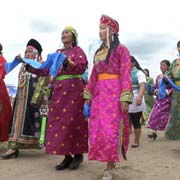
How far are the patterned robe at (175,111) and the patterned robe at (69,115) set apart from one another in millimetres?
1716

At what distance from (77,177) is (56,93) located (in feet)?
3.63

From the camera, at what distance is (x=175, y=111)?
5.95m

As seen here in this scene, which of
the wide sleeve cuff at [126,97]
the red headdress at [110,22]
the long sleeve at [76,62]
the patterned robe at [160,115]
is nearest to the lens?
the wide sleeve cuff at [126,97]

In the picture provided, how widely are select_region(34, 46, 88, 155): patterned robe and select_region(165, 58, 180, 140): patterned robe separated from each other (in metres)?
1.72

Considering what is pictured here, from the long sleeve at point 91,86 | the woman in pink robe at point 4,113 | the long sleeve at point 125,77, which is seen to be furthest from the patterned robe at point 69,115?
the woman in pink robe at point 4,113

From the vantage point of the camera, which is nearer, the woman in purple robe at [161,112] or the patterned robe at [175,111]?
the patterned robe at [175,111]

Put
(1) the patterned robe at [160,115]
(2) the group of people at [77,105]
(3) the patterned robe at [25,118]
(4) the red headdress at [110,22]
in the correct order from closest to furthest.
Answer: (2) the group of people at [77,105], (4) the red headdress at [110,22], (3) the patterned robe at [25,118], (1) the patterned robe at [160,115]

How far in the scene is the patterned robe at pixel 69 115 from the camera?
4.68 metres

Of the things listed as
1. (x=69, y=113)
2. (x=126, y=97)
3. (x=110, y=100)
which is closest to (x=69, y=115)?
(x=69, y=113)

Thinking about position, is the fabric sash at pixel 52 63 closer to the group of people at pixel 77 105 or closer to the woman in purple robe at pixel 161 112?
the group of people at pixel 77 105

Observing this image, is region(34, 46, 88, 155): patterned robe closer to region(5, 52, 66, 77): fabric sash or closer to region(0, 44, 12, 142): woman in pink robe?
region(5, 52, 66, 77): fabric sash

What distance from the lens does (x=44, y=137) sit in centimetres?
527

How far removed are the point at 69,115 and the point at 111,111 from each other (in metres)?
0.78

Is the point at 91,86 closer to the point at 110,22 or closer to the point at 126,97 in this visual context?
the point at 126,97
